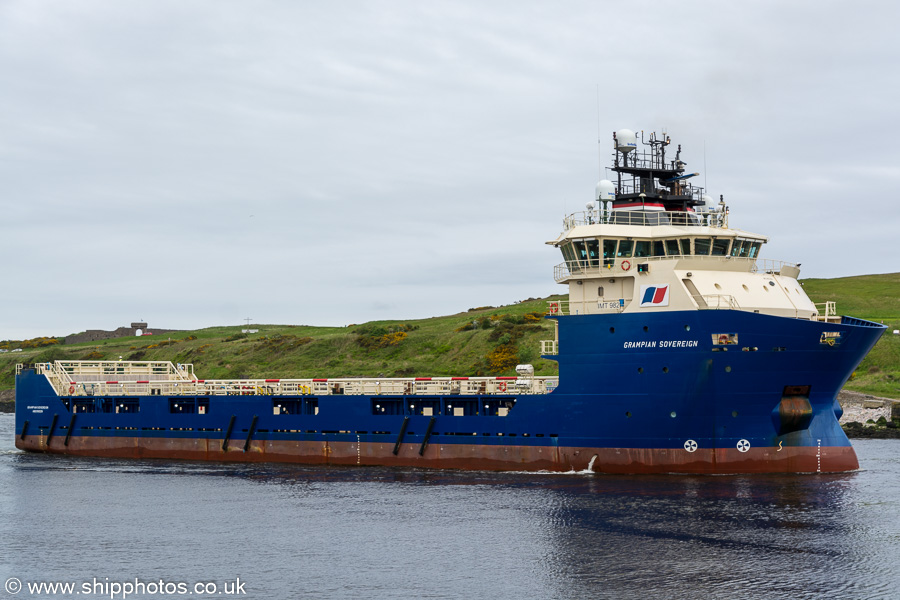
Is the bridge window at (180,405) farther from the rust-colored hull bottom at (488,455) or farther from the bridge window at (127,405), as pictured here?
the bridge window at (127,405)

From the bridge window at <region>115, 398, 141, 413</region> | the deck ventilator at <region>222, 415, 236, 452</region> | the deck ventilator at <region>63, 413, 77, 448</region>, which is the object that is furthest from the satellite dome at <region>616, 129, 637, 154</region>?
the deck ventilator at <region>63, 413, 77, 448</region>

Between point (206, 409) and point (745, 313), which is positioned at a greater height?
point (745, 313)

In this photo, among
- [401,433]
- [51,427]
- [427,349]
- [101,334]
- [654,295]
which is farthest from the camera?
[101,334]

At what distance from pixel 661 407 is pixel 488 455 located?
1000 cm

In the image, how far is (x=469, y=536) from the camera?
110 feet

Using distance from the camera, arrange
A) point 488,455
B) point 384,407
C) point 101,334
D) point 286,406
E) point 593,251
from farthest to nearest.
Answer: point 101,334 → point 286,406 → point 384,407 → point 488,455 → point 593,251

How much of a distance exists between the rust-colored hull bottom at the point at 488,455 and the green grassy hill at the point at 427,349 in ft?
129

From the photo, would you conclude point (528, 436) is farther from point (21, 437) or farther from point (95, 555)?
point (21, 437)

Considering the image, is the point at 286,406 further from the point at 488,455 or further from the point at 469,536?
the point at 469,536

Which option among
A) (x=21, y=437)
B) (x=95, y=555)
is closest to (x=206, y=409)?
(x=21, y=437)

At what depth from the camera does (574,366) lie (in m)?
43.6

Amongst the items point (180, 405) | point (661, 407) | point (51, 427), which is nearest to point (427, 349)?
point (51, 427)

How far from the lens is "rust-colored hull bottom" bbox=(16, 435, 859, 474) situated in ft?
135

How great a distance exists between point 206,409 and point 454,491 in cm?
2261
